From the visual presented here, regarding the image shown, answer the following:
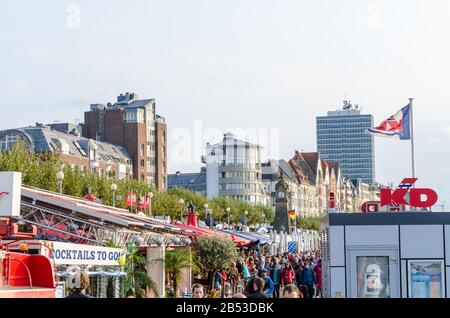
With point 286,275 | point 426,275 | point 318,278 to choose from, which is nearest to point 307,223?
point 286,275

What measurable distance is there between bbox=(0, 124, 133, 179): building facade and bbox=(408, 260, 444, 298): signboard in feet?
273

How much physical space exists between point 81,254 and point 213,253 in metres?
14.0

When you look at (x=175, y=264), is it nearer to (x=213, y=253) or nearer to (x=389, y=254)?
(x=213, y=253)

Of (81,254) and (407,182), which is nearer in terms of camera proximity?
(81,254)

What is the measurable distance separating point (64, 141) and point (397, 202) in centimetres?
9338

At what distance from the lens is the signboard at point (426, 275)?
17.2 meters

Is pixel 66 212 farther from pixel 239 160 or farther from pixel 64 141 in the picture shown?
pixel 239 160

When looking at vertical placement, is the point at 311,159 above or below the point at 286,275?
above

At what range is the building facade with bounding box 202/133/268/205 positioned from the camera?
16100 centimetres

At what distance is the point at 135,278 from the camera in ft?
64.6

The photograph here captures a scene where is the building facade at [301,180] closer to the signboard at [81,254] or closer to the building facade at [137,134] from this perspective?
the building facade at [137,134]

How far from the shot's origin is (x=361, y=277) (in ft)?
58.6

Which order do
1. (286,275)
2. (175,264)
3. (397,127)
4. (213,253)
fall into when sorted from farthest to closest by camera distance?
(397,127)
(213,253)
(286,275)
(175,264)
